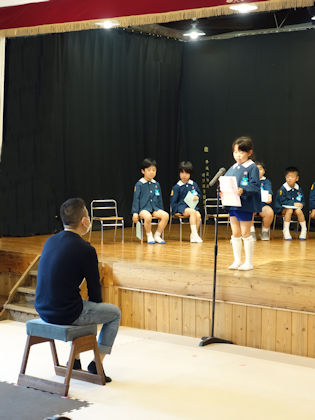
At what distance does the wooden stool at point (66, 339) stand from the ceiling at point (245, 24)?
634cm

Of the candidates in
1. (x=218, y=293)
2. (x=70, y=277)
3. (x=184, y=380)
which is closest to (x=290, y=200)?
(x=218, y=293)

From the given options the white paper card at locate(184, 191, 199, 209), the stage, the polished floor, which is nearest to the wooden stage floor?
the stage

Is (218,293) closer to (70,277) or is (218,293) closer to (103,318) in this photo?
(103,318)

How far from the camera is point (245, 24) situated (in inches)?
387

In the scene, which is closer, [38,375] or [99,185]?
[38,375]

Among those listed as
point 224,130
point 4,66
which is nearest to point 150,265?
point 4,66

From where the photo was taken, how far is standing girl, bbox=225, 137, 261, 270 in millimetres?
5973

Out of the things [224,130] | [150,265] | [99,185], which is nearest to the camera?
[150,265]

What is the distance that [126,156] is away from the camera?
10000 millimetres

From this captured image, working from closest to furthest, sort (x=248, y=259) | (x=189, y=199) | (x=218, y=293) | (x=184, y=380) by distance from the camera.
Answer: (x=184, y=380)
(x=218, y=293)
(x=248, y=259)
(x=189, y=199)

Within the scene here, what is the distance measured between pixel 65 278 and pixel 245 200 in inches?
88.6

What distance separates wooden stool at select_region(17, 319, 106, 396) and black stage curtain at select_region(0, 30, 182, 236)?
13.7 ft

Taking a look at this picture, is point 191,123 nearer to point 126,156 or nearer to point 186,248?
point 126,156

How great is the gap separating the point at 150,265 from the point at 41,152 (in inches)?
131
